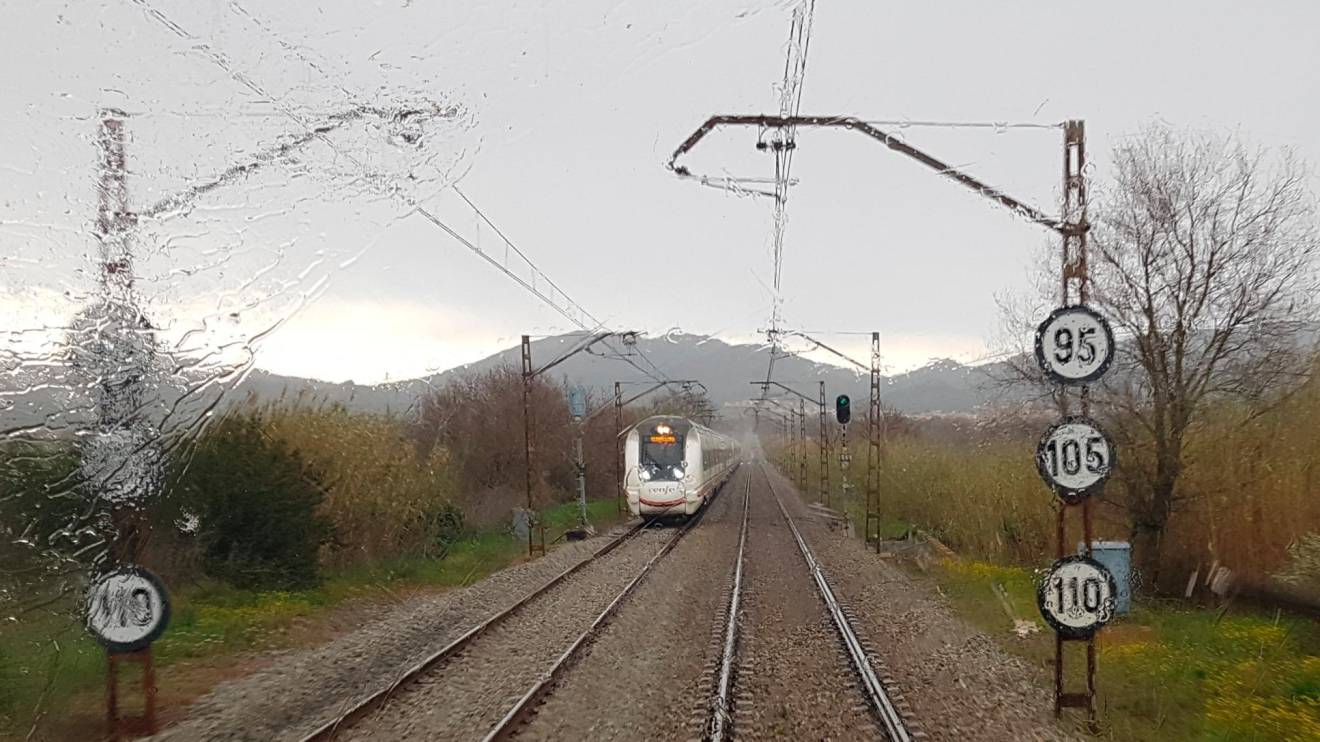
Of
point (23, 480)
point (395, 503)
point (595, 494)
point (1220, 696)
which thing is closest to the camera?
point (23, 480)

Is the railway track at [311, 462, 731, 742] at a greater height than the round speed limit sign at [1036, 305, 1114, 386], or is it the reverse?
the round speed limit sign at [1036, 305, 1114, 386]

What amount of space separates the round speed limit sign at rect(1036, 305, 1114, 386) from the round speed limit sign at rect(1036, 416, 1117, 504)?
1.31 feet

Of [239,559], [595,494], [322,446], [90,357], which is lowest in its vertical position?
[595,494]

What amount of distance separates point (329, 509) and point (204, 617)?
5.09 metres

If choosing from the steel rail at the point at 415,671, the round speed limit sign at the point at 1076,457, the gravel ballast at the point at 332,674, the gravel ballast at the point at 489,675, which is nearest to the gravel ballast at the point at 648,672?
the gravel ballast at the point at 489,675

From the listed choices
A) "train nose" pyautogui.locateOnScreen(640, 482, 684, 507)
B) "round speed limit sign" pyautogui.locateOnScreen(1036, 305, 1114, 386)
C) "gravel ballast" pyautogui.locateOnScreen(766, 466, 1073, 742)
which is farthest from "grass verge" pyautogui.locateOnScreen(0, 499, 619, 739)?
"round speed limit sign" pyautogui.locateOnScreen(1036, 305, 1114, 386)

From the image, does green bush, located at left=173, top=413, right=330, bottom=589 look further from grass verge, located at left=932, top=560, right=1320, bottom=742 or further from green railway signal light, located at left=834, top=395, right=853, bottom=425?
green railway signal light, located at left=834, top=395, right=853, bottom=425

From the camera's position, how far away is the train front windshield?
95.7ft

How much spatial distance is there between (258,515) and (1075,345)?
12.6 metres

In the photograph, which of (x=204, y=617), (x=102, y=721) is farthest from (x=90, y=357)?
(x=204, y=617)

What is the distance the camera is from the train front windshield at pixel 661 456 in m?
29.2

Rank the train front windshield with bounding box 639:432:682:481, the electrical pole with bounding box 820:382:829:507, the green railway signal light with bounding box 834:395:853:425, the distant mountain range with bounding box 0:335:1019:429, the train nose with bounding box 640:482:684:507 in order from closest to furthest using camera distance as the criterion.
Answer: the distant mountain range with bounding box 0:335:1019:429 < the green railway signal light with bounding box 834:395:853:425 < the train nose with bounding box 640:482:684:507 < the train front windshield with bounding box 639:432:682:481 < the electrical pole with bounding box 820:382:829:507

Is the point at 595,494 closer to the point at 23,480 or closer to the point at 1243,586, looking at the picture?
the point at 1243,586

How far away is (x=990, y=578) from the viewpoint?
17.5 metres
